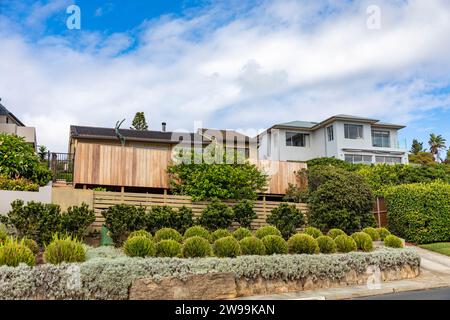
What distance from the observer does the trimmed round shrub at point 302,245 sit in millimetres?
13016

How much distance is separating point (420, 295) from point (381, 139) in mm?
35347

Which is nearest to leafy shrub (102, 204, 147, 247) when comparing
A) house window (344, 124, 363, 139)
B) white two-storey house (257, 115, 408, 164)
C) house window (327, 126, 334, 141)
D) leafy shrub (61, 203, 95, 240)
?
leafy shrub (61, 203, 95, 240)

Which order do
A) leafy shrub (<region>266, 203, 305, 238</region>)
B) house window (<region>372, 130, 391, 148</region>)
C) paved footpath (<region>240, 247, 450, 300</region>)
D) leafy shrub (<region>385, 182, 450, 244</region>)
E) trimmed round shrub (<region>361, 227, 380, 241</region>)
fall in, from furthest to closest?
→ house window (<region>372, 130, 391, 148</region>), leafy shrub (<region>385, 182, 450, 244</region>), leafy shrub (<region>266, 203, 305, 238</region>), trimmed round shrub (<region>361, 227, 380, 241</region>), paved footpath (<region>240, 247, 450, 300</region>)

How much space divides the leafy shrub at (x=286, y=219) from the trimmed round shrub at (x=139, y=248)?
6.72 meters

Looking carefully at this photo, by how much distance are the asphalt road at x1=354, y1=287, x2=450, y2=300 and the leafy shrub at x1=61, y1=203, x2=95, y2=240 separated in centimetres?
799

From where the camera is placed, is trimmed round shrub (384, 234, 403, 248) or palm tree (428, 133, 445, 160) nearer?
trimmed round shrub (384, 234, 403, 248)

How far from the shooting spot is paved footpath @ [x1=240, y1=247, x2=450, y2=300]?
11.1m

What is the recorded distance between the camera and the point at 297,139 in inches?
1752

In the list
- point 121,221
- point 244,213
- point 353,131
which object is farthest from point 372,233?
point 353,131

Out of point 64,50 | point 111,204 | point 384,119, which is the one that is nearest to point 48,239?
point 111,204

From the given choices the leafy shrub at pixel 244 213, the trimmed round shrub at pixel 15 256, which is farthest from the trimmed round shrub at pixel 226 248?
the leafy shrub at pixel 244 213

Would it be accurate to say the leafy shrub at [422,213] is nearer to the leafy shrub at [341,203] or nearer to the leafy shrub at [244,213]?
the leafy shrub at [341,203]

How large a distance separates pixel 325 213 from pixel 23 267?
1155 cm

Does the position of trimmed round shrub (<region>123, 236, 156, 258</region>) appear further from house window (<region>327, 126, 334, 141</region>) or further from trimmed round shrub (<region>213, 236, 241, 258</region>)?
house window (<region>327, 126, 334, 141</region>)
